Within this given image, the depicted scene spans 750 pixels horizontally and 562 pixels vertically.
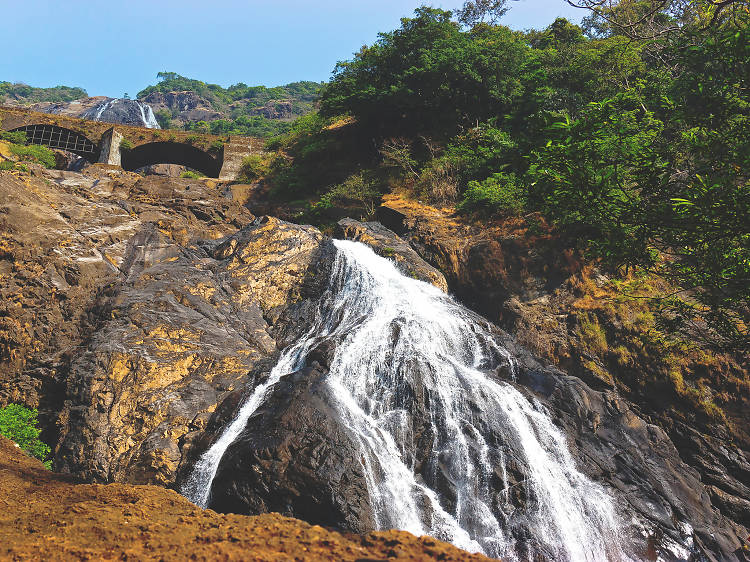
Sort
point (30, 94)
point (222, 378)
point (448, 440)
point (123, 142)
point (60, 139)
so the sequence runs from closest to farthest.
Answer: point (448, 440) → point (222, 378) → point (60, 139) → point (123, 142) → point (30, 94)

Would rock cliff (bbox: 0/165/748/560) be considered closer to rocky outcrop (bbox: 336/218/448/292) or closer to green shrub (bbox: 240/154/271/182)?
rocky outcrop (bbox: 336/218/448/292)

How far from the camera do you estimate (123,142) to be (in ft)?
95.0

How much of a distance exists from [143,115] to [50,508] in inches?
2713

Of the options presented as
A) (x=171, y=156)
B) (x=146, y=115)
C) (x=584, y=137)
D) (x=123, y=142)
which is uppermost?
(x=146, y=115)

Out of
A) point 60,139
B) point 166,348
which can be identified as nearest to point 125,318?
point 166,348

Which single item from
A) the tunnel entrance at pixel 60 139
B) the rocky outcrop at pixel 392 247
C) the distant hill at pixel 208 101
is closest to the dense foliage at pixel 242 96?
the distant hill at pixel 208 101

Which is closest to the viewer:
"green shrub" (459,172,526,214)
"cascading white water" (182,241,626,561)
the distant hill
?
"cascading white water" (182,241,626,561)

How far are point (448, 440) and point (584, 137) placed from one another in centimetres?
586

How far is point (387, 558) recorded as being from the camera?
3.29 metres

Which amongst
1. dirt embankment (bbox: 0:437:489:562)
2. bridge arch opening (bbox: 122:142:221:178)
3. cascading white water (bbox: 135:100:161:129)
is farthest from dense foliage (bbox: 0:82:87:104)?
dirt embankment (bbox: 0:437:489:562)

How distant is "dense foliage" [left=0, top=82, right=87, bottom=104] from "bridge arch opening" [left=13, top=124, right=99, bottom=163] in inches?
3961

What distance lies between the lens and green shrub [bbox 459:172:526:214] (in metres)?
16.5

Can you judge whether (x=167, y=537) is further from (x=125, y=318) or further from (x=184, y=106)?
(x=184, y=106)

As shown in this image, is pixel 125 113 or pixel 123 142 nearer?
pixel 123 142
